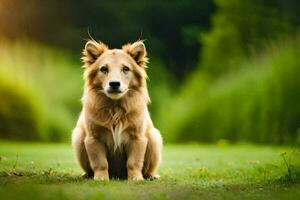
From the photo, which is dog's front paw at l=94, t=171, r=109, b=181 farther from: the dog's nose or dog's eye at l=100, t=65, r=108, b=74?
dog's eye at l=100, t=65, r=108, b=74

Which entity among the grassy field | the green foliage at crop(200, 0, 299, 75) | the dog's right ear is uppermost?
the green foliage at crop(200, 0, 299, 75)

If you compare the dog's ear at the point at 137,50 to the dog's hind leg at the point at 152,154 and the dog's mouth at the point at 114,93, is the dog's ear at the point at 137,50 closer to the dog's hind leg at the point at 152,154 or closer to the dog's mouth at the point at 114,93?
the dog's mouth at the point at 114,93

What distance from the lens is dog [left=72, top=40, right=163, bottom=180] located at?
7.27m

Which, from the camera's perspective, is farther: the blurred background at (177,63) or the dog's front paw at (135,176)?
the blurred background at (177,63)

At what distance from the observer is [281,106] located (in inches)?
569

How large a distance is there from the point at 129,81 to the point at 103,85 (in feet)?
0.86

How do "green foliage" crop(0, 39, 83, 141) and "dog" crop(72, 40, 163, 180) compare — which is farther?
"green foliage" crop(0, 39, 83, 141)

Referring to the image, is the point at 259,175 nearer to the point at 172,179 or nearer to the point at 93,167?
the point at 172,179

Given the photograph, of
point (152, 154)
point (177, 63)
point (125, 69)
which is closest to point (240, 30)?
point (177, 63)

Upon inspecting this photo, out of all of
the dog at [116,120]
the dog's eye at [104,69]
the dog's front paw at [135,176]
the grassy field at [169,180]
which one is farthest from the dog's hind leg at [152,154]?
the dog's eye at [104,69]

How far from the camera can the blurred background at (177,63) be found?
14.4 m

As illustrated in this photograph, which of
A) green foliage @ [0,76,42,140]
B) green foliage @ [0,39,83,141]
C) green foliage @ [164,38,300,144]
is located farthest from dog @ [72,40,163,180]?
green foliage @ [164,38,300,144]

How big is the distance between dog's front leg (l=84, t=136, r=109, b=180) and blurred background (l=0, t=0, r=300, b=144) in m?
6.90

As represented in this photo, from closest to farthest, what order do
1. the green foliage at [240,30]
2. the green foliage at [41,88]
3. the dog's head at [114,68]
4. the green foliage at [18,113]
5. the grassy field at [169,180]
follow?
1. the grassy field at [169,180]
2. the dog's head at [114,68]
3. the green foliage at [18,113]
4. the green foliage at [41,88]
5. the green foliage at [240,30]
